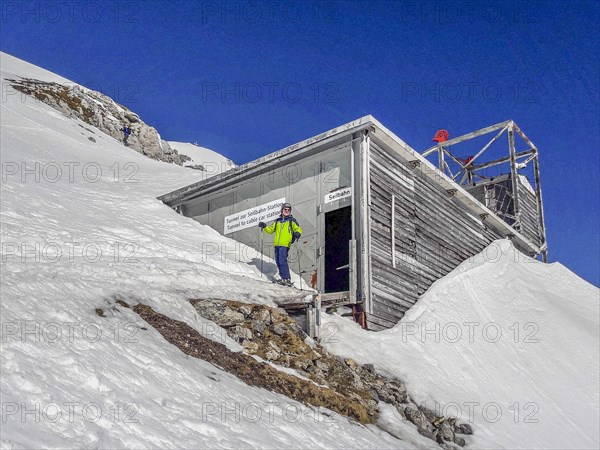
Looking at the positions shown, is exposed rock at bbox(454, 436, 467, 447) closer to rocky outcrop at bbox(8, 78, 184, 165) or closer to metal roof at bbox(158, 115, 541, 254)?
metal roof at bbox(158, 115, 541, 254)

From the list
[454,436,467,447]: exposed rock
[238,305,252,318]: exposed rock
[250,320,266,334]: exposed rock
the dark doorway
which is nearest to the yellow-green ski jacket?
the dark doorway

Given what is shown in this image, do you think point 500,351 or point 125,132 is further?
point 125,132

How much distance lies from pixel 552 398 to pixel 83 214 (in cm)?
1071

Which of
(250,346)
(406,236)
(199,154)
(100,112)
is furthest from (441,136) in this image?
(199,154)

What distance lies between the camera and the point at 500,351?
46.7 ft

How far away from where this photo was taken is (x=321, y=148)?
576 inches

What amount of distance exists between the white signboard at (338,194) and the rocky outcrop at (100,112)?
80.9 ft

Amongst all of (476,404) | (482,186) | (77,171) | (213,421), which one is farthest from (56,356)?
(482,186)

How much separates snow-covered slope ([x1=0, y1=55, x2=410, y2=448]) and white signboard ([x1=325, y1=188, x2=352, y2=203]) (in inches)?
88.5

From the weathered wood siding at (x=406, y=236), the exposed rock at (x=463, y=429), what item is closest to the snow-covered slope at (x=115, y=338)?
the exposed rock at (x=463, y=429)

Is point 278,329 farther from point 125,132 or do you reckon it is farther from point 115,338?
point 125,132

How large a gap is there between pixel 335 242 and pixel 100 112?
29.3 m

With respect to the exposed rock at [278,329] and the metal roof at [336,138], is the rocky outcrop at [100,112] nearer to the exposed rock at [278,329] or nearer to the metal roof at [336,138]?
the metal roof at [336,138]

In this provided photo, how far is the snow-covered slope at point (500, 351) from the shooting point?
11.2m
